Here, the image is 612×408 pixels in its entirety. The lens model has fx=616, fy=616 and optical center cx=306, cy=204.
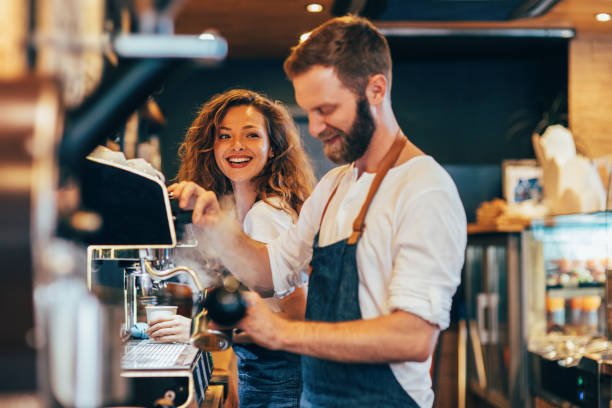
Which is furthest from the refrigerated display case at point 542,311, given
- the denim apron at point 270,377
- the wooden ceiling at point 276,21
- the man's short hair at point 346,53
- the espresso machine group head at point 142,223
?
the espresso machine group head at point 142,223

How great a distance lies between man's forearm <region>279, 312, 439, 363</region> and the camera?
3.82ft

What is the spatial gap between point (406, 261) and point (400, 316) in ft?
0.35

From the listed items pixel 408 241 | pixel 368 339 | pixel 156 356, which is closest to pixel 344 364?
pixel 368 339

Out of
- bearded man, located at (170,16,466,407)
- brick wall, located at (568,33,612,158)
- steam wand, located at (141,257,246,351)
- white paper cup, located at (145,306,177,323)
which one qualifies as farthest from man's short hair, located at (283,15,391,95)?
brick wall, located at (568,33,612,158)

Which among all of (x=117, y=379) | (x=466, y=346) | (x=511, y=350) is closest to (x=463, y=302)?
(x=466, y=346)

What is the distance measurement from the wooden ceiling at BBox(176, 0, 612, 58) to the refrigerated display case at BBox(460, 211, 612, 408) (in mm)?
1350

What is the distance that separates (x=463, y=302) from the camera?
4344mm

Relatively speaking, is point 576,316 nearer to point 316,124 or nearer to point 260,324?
point 316,124

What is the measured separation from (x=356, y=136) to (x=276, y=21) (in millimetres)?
2624

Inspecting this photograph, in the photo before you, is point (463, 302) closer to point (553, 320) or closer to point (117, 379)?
point (553, 320)

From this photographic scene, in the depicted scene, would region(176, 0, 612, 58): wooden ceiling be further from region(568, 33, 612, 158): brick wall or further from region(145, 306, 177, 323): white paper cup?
region(145, 306, 177, 323): white paper cup

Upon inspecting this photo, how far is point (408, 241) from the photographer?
47.3 inches

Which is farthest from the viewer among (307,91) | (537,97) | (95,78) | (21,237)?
(537,97)

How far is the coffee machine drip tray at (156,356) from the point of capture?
1334 millimetres
